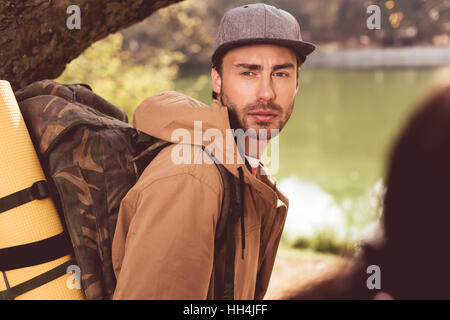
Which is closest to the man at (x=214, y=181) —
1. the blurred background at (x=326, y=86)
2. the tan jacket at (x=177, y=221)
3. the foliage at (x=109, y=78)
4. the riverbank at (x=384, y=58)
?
the tan jacket at (x=177, y=221)

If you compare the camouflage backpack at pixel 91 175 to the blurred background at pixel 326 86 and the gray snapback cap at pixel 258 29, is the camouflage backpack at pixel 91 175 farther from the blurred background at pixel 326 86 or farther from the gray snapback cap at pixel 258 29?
the blurred background at pixel 326 86

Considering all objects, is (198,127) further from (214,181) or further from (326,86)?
(326,86)

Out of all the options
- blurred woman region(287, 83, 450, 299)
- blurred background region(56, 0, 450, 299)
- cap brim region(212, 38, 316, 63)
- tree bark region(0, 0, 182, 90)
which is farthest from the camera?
blurred background region(56, 0, 450, 299)

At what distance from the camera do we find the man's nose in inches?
77.5

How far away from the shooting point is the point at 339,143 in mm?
23188

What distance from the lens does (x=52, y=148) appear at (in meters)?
1.65

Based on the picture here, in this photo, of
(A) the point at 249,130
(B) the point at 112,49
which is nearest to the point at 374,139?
(B) the point at 112,49

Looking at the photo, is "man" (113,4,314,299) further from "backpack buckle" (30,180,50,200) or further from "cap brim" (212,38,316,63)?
"backpack buckle" (30,180,50,200)

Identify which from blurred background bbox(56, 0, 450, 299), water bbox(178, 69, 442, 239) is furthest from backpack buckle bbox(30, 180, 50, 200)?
water bbox(178, 69, 442, 239)

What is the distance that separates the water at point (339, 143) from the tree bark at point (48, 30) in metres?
4.61

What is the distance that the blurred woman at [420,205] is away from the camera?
0.75 metres

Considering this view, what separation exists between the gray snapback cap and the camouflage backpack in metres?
0.66
